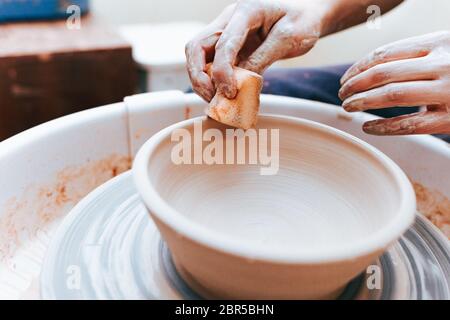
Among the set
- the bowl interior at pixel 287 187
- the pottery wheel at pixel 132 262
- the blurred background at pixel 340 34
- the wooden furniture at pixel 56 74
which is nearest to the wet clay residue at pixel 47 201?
the pottery wheel at pixel 132 262

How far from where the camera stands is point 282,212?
2.87 ft

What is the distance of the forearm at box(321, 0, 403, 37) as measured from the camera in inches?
45.1

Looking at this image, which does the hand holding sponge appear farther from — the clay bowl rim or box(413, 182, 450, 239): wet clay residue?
box(413, 182, 450, 239): wet clay residue

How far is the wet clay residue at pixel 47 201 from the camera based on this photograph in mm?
910

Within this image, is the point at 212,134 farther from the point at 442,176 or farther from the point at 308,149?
the point at 442,176

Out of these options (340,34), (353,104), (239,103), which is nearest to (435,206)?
(353,104)

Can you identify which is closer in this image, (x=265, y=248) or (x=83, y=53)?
(x=265, y=248)

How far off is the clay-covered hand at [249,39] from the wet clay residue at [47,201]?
14.2 inches

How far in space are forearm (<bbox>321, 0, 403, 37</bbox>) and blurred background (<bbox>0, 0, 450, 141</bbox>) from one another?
754mm

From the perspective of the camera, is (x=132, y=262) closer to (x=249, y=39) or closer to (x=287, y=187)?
(x=287, y=187)

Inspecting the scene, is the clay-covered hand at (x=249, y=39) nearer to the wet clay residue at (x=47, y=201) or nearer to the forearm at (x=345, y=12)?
the forearm at (x=345, y=12)

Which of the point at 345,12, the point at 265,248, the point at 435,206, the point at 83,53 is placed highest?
the point at 345,12

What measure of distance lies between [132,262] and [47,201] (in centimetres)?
32

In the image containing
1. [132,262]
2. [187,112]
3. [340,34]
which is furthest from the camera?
[340,34]
